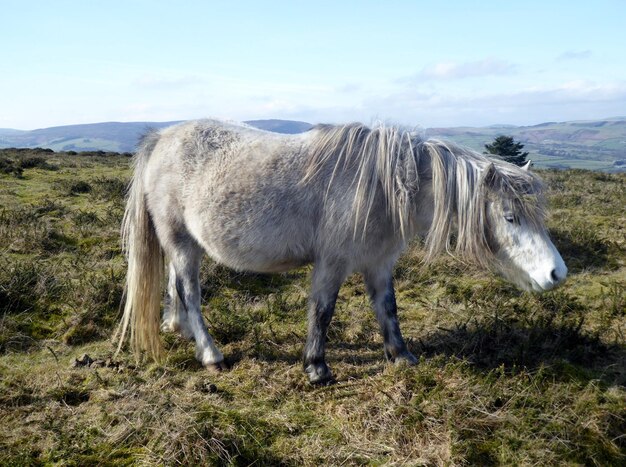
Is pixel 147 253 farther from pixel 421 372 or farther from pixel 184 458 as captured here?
pixel 421 372

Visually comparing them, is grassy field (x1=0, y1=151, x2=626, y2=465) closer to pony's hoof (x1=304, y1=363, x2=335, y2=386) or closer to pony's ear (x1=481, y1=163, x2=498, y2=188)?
pony's hoof (x1=304, y1=363, x2=335, y2=386)

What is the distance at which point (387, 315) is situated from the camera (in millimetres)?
4234

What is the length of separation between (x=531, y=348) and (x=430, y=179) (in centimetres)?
179

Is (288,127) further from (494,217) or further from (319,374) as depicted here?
(494,217)

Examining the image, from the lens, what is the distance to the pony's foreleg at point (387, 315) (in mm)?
4168

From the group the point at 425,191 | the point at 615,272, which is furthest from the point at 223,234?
the point at 615,272

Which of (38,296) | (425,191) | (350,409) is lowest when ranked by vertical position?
(350,409)

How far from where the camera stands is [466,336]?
4.32 m

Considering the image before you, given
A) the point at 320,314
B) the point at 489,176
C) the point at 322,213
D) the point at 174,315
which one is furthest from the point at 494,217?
the point at 174,315

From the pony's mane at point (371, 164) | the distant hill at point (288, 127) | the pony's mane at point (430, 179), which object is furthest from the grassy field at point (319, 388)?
the distant hill at point (288, 127)

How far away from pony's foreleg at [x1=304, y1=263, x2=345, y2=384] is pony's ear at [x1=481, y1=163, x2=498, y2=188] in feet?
4.25

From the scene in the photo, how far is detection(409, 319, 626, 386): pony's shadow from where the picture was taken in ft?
12.4

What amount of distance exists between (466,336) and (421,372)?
104cm

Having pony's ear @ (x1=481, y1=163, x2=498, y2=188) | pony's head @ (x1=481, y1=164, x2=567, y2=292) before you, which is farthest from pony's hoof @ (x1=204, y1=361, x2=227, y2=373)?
pony's ear @ (x1=481, y1=163, x2=498, y2=188)
